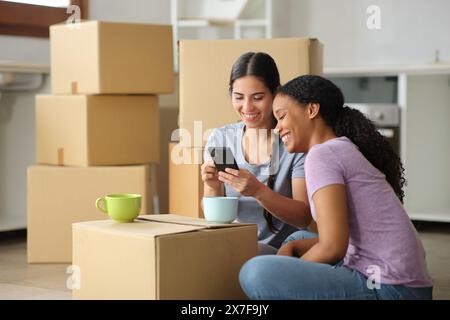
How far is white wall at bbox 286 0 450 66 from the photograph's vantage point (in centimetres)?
410

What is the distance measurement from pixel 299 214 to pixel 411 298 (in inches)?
16.5

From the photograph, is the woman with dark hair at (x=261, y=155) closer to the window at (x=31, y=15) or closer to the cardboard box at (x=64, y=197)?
the cardboard box at (x=64, y=197)

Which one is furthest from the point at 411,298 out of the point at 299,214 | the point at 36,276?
the point at 36,276

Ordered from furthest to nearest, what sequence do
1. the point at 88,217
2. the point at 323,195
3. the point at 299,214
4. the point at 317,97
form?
1. the point at 88,217
2. the point at 299,214
3. the point at 317,97
4. the point at 323,195

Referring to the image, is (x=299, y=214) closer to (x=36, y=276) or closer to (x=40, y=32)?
(x=36, y=276)

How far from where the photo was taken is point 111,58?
290 cm

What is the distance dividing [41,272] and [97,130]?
58 centimetres

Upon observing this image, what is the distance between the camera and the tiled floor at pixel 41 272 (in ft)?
8.01

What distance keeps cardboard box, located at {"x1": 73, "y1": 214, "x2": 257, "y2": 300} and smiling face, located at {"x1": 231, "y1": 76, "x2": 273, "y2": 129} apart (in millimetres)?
438

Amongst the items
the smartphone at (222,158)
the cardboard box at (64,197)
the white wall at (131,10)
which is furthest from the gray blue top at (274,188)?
the white wall at (131,10)

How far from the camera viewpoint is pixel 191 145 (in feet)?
9.06

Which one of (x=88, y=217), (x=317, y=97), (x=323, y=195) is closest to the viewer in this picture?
(x=323, y=195)

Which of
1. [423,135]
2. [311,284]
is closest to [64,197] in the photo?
[311,284]

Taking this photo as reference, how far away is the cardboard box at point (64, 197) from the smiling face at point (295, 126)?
124cm
